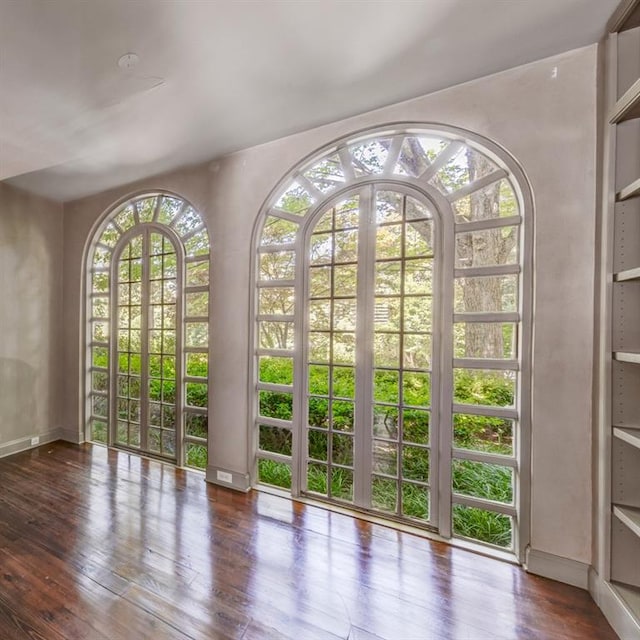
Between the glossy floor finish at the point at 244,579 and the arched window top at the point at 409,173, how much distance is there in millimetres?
2129

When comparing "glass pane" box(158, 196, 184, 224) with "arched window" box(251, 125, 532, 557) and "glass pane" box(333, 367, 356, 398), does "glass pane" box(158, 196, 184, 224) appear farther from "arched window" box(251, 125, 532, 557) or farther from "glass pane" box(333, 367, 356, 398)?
"glass pane" box(333, 367, 356, 398)

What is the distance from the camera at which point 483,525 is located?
2055 mm

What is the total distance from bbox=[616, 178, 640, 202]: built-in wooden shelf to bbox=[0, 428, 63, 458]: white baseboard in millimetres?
5480

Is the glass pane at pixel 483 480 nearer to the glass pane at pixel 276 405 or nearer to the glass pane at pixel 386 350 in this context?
the glass pane at pixel 386 350

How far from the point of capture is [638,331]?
1515mm

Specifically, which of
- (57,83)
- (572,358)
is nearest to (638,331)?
(572,358)

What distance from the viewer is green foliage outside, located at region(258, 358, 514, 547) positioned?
79.2 inches

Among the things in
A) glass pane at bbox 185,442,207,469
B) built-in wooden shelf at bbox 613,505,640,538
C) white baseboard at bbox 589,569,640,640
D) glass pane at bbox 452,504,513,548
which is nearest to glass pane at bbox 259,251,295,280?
glass pane at bbox 185,442,207,469

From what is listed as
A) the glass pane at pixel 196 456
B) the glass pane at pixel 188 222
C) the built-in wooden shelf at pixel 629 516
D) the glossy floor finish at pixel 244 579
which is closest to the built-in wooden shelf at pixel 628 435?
the built-in wooden shelf at pixel 629 516

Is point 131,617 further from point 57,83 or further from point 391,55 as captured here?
point 391,55

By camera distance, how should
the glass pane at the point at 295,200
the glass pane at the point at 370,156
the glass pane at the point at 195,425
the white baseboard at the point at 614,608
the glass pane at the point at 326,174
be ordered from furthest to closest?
the glass pane at the point at 195,425 < the glass pane at the point at 295,200 < the glass pane at the point at 326,174 < the glass pane at the point at 370,156 < the white baseboard at the point at 614,608

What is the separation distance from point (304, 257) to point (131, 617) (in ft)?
7.60

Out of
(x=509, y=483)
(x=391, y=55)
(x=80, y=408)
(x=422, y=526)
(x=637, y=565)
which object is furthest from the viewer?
(x=80, y=408)

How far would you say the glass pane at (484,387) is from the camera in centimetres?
197
